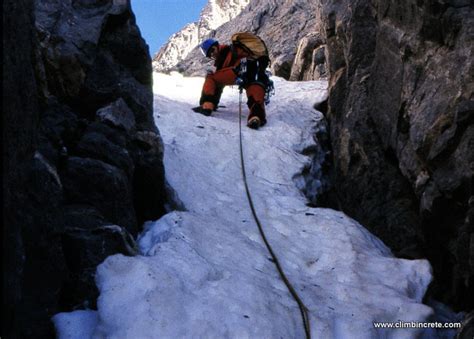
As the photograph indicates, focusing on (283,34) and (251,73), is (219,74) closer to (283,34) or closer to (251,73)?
(251,73)

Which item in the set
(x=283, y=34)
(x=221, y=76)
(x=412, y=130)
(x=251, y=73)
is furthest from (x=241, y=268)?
(x=283, y=34)

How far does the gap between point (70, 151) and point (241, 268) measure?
1.70 m

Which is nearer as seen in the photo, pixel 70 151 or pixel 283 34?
pixel 70 151

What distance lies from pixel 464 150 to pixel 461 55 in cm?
88

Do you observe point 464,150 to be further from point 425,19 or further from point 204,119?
point 204,119

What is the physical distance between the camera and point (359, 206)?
712 cm

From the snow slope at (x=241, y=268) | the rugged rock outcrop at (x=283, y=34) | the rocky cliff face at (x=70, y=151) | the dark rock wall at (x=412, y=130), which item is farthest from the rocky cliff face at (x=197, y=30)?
the rocky cliff face at (x=70, y=151)

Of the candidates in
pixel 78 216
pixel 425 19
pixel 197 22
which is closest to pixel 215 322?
pixel 78 216

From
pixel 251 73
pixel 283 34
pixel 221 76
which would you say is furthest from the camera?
pixel 283 34

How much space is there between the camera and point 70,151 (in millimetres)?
4586

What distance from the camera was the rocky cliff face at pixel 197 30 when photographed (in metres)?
36.7

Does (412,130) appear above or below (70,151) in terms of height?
above

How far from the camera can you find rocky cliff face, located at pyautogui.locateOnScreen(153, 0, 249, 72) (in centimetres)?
3666

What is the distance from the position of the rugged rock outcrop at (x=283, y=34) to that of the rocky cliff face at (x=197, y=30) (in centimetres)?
1451
